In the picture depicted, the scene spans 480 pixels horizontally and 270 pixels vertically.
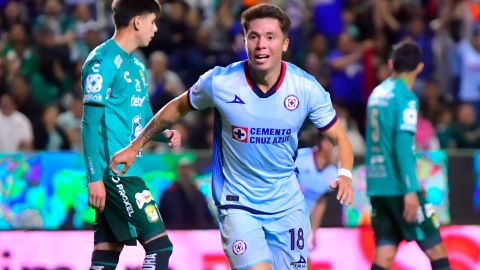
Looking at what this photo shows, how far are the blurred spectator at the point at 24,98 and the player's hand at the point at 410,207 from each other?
6.65 m

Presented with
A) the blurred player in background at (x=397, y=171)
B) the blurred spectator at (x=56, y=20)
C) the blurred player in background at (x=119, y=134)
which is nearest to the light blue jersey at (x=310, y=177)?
the blurred player in background at (x=397, y=171)

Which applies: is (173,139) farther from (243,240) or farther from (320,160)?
(320,160)

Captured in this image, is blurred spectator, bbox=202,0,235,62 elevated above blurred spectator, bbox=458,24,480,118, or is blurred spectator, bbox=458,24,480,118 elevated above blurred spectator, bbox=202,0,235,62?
blurred spectator, bbox=202,0,235,62

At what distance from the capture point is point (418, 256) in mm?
10852

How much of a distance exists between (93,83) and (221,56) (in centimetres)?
808

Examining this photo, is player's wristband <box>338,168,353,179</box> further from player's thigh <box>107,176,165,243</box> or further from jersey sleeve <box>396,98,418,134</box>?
jersey sleeve <box>396,98,418,134</box>

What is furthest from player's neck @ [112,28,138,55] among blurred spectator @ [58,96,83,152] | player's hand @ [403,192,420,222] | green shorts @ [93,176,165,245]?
blurred spectator @ [58,96,83,152]

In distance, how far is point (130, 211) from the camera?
26.1ft

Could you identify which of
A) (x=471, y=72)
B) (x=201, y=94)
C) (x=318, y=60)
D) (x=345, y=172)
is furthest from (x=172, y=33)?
(x=345, y=172)

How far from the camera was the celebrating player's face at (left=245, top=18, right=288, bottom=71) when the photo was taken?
7.07 m

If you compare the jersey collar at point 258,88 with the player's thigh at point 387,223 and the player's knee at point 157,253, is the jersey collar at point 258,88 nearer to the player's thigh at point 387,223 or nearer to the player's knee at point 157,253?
the player's knee at point 157,253

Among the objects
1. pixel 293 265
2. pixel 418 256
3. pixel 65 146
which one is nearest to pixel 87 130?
pixel 293 265

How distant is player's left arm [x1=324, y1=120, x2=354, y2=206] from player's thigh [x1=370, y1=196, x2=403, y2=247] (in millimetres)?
2753

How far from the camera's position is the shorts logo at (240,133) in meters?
7.19
